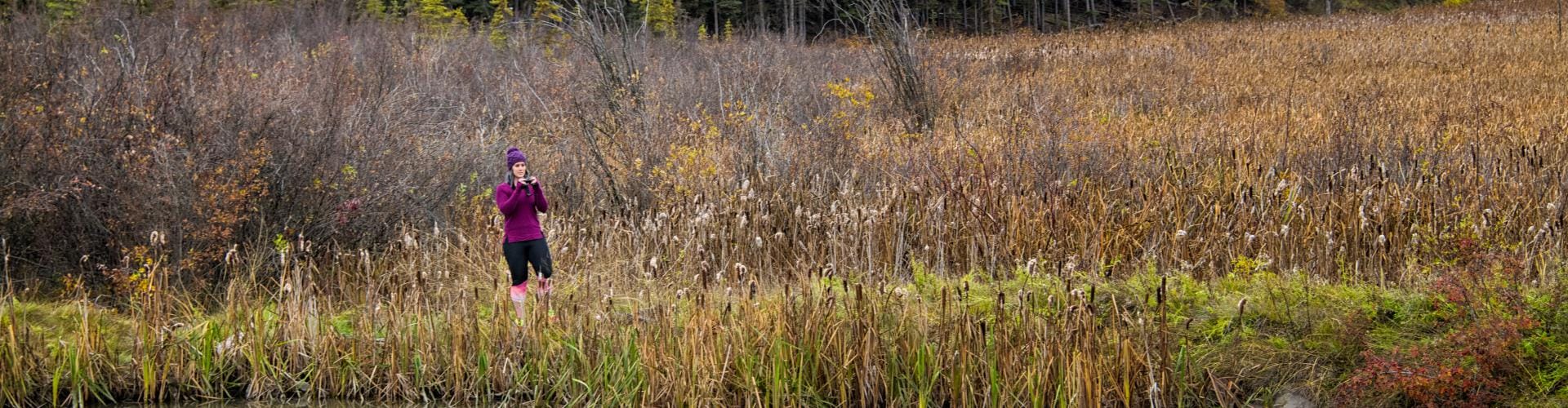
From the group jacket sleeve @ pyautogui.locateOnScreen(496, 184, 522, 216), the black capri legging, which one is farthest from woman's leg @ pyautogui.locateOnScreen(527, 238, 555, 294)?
jacket sleeve @ pyautogui.locateOnScreen(496, 184, 522, 216)

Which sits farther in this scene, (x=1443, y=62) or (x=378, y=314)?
(x=1443, y=62)

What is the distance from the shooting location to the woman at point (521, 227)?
17.0 ft

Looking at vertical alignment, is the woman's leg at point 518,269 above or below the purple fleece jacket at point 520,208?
below

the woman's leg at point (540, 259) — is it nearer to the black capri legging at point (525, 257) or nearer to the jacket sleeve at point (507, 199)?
the black capri legging at point (525, 257)

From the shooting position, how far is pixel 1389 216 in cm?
614

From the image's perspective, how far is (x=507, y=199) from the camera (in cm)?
520

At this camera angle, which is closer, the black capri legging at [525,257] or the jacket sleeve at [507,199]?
the jacket sleeve at [507,199]

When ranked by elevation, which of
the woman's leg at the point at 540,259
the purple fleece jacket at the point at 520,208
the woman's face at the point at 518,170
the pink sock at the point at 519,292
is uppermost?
the woman's face at the point at 518,170

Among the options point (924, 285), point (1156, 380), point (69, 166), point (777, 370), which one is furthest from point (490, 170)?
point (1156, 380)

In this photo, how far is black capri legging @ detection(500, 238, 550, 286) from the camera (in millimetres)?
5312

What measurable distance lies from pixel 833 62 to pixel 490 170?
40.0 ft

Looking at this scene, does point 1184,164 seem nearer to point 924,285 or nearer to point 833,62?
point 924,285

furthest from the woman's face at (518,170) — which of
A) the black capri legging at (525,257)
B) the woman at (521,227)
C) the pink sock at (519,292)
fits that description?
the pink sock at (519,292)

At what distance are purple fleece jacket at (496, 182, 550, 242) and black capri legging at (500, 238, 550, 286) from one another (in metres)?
0.03
